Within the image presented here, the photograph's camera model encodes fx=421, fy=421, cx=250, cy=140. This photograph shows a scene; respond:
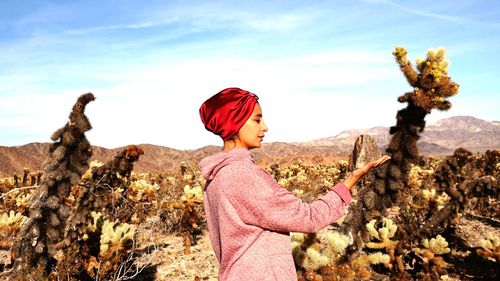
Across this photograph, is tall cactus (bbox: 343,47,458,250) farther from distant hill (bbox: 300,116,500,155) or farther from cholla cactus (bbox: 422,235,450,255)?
distant hill (bbox: 300,116,500,155)

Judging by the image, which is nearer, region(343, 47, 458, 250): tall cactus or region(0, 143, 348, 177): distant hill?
region(343, 47, 458, 250): tall cactus

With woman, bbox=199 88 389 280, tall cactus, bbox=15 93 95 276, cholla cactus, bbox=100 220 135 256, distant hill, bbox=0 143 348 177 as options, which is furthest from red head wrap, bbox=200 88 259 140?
distant hill, bbox=0 143 348 177

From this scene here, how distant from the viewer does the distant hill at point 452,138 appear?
117625 millimetres

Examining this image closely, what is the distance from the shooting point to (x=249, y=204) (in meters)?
1.59

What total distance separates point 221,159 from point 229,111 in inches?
8.0

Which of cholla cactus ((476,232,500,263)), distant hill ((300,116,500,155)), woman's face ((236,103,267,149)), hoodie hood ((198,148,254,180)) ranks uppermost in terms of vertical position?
woman's face ((236,103,267,149))

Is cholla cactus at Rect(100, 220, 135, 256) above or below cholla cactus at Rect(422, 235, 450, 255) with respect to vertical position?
above

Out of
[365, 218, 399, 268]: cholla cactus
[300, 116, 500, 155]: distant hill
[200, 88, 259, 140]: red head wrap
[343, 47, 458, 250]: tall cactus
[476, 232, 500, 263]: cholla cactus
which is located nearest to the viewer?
[200, 88, 259, 140]: red head wrap

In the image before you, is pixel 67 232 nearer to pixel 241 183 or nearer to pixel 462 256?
pixel 241 183

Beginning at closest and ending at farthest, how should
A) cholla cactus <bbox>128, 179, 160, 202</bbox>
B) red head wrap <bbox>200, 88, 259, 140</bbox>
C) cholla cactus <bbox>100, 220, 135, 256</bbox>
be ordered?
red head wrap <bbox>200, 88, 259, 140</bbox> → cholla cactus <bbox>100, 220, 135, 256</bbox> → cholla cactus <bbox>128, 179, 160, 202</bbox>

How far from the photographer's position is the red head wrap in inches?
68.8

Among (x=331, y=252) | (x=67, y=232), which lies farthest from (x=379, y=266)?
(x=67, y=232)

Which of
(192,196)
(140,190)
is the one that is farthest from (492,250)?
(140,190)

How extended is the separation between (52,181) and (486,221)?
370 inches
